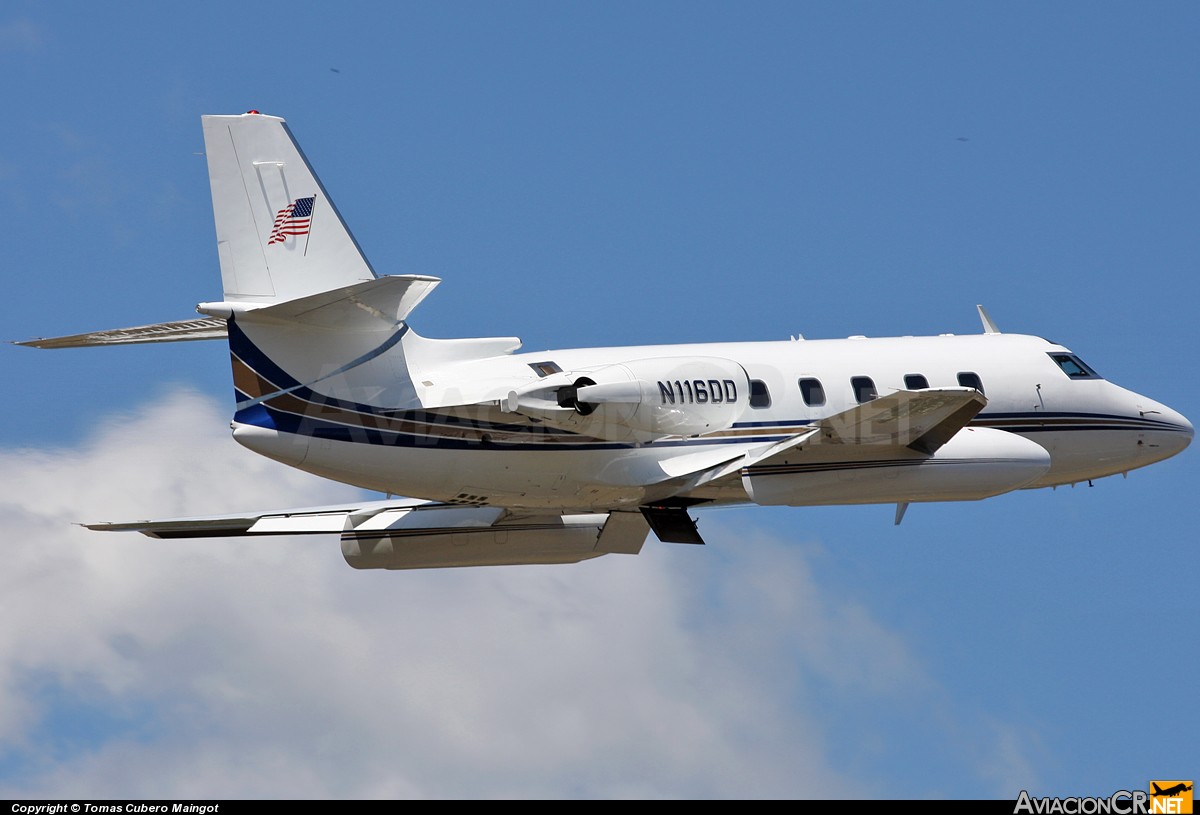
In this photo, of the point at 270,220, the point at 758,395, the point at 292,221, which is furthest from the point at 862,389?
the point at 270,220

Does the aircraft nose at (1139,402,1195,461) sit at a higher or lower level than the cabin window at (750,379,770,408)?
lower

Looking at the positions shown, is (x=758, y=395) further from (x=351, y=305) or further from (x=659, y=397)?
(x=351, y=305)

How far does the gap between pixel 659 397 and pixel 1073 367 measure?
26.2 ft

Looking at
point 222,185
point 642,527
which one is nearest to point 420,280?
point 222,185

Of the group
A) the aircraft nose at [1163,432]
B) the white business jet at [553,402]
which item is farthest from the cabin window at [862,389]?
the aircraft nose at [1163,432]

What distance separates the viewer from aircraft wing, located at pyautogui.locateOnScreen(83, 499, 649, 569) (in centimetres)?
3097

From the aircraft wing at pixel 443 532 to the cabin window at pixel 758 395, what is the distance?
3210 millimetres

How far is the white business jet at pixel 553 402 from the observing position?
85.1 ft

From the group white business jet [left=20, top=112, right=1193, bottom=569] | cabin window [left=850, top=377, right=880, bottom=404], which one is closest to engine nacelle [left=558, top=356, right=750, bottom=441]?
white business jet [left=20, top=112, right=1193, bottom=569]

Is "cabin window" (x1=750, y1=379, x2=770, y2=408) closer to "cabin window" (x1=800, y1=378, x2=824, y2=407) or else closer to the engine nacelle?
the engine nacelle

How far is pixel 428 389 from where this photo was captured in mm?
26875

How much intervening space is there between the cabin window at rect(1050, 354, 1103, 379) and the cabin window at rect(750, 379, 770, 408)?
221 inches

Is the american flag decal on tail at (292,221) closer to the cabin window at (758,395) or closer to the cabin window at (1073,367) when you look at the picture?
the cabin window at (758,395)

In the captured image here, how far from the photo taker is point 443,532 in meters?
31.0
